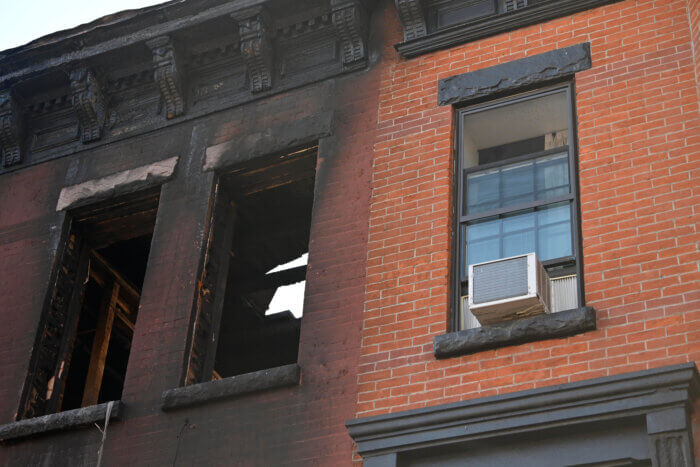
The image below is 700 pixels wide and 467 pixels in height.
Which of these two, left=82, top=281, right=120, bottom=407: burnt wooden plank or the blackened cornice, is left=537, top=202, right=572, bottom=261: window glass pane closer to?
the blackened cornice

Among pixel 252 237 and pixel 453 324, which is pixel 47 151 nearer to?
pixel 252 237

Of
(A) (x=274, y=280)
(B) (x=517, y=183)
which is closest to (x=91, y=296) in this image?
(A) (x=274, y=280)

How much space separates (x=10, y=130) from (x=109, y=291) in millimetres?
2229

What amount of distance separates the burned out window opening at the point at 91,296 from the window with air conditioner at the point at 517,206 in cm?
365

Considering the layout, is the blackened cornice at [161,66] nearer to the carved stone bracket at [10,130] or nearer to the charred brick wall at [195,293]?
the carved stone bracket at [10,130]

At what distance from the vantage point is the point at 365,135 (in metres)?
10.9

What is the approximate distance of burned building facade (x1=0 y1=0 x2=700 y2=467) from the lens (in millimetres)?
8438

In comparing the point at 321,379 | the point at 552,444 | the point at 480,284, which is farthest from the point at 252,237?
the point at 552,444

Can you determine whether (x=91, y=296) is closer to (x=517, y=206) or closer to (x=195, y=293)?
(x=195, y=293)

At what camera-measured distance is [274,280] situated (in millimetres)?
14062

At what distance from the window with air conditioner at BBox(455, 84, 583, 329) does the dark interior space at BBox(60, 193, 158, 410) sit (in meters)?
3.71

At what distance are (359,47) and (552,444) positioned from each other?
204 inches

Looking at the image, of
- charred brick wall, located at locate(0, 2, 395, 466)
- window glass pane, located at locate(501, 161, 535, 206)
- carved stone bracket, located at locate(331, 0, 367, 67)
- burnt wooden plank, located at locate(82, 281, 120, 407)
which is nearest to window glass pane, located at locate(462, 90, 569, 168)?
window glass pane, located at locate(501, 161, 535, 206)

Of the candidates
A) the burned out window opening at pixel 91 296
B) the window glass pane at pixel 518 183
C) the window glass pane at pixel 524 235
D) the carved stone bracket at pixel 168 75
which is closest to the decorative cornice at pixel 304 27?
the carved stone bracket at pixel 168 75
